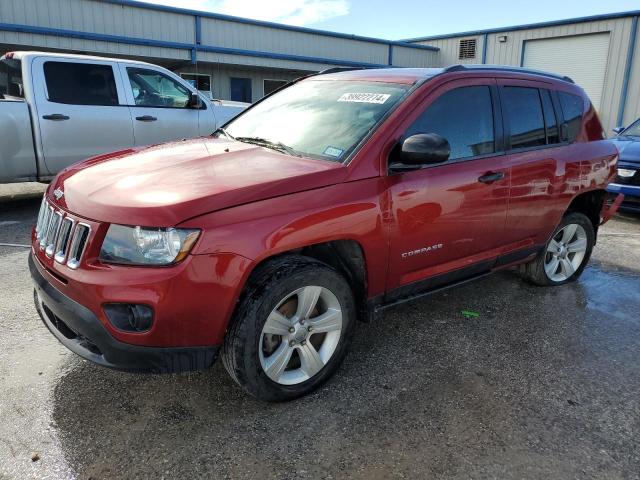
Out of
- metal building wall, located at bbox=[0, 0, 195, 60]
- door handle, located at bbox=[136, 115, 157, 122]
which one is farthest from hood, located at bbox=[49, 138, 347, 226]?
metal building wall, located at bbox=[0, 0, 195, 60]

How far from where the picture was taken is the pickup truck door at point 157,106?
285 inches

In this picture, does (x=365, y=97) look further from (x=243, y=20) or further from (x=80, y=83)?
(x=243, y=20)

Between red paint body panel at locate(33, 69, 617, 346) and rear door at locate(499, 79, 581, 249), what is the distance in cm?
2

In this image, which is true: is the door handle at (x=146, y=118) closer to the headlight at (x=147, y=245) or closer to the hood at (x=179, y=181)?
the hood at (x=179, y=181)

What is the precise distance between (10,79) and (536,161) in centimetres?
666

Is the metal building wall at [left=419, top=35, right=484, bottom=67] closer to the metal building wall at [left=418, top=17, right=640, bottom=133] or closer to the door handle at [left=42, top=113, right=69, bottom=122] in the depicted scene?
the metal building wall at [left=418, top=17, right=640, bottom=133]

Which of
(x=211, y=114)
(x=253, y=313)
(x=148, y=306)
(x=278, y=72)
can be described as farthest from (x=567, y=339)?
(x=278, y=72)

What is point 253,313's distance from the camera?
8.05ft

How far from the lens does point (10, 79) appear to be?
6.89 meters

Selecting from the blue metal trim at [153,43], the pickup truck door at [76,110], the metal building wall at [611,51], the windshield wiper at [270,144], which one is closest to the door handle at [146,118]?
the pickup truck door at [76,110]

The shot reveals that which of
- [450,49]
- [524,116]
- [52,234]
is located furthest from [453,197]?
[450,49]

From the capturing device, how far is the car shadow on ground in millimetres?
2346

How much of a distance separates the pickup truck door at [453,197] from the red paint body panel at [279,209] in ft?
0.04

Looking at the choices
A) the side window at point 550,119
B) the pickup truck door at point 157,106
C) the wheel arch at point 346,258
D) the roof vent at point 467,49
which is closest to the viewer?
the wheel arch at point 346,258
